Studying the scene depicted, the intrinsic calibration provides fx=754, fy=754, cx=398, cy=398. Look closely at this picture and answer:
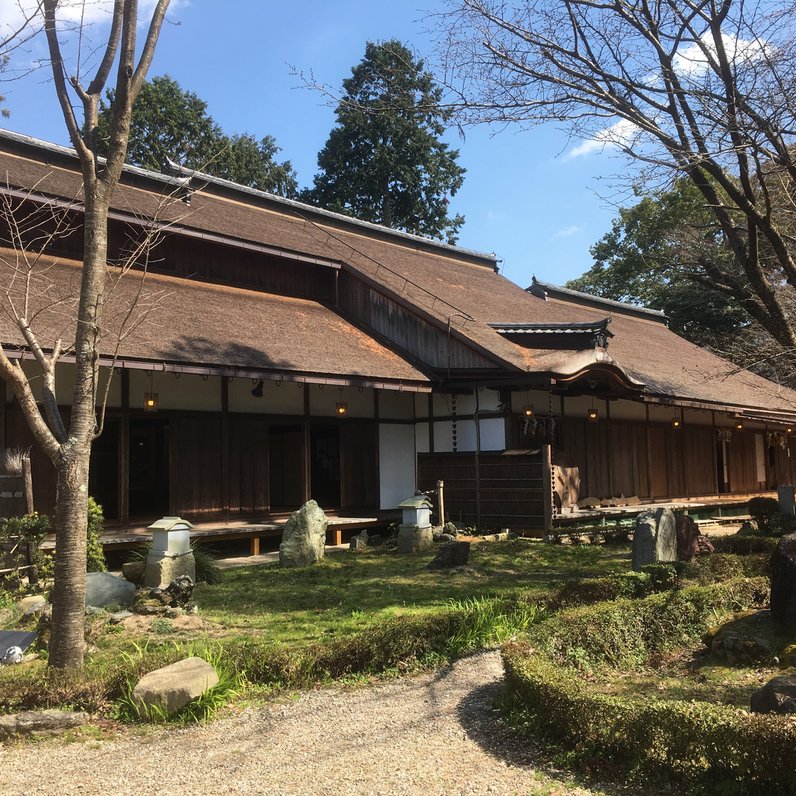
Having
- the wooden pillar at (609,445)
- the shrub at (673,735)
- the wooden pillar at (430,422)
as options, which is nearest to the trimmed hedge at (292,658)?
the shrub at (673,735)

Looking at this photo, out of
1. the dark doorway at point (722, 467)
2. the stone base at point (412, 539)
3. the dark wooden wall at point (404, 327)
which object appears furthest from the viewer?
the dark doorway at point (722, 467)

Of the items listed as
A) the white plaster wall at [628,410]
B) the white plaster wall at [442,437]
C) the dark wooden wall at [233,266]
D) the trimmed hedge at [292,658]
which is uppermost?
the dark wooden wall at [233,266]

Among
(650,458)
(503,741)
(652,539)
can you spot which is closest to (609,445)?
(650,458)

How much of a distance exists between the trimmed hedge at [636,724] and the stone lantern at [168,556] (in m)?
4.73

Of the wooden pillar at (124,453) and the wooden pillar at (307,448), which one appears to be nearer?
the wooden pillar at (124,453)

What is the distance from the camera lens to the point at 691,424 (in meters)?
22.0

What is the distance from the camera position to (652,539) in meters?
9.90

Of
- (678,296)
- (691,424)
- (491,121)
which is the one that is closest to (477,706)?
(491,121)

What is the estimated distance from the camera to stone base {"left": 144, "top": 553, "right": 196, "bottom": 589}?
8.98 m

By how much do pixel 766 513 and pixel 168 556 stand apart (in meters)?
12.6

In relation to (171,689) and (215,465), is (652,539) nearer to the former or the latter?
(171,689)

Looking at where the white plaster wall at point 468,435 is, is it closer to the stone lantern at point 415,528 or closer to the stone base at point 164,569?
the stone lantern at point 415,528

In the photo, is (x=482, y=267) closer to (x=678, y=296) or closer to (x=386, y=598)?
(x=678, y=296)

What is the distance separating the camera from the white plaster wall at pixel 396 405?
1648 cm
